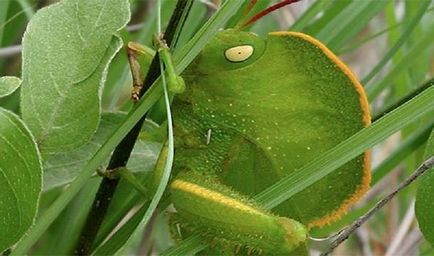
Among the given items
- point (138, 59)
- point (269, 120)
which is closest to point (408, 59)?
point (269, 120)

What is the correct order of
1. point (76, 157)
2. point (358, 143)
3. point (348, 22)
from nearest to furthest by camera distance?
point (358, 143), point (76, 157), point (348, 22)

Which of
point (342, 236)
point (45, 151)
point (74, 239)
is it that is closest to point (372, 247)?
point (74, 239)

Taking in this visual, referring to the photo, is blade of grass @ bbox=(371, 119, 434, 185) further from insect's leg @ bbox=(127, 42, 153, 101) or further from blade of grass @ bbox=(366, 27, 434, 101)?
insect's leg @ bbox=(127, 42, 153, 101)

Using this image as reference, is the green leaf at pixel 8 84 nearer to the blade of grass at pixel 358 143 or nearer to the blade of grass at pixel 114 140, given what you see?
the blade of grass at pixel 114 140

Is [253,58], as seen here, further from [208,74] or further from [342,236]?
[342,236]

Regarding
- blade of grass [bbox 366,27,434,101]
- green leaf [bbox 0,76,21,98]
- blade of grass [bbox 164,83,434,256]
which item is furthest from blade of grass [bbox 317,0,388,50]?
green leaf [bbox 0,76,21,98]

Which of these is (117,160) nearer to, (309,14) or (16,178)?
(16,178)
